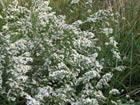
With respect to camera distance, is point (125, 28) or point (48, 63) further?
point (125, 28)

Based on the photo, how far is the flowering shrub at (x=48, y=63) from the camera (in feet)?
9.64

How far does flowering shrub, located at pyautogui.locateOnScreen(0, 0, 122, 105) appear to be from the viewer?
294cm

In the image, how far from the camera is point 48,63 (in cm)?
319

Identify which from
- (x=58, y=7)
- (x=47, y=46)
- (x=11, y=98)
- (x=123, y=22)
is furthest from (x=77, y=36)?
(x=58, y=7)

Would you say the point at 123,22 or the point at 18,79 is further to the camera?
the point at 123,22

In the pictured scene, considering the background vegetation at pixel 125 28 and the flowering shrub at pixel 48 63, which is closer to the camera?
the flowering shrub at pixel 48 63

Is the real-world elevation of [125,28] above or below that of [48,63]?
above

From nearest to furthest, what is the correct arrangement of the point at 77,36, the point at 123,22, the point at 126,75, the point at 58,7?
1. the point at 77,36
2. the point at 126,75
3. the point at 123,22
4. the point at 58,7

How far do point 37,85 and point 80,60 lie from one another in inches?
13.6

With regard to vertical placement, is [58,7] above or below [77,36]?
A: above

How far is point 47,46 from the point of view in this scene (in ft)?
10.8

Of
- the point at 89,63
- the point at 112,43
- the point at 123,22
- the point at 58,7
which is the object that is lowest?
the point at 89,63

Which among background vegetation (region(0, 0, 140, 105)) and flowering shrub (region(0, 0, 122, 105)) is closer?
flowering shrub (region(0, 0, 122, 105))

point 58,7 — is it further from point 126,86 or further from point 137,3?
point 126,86
